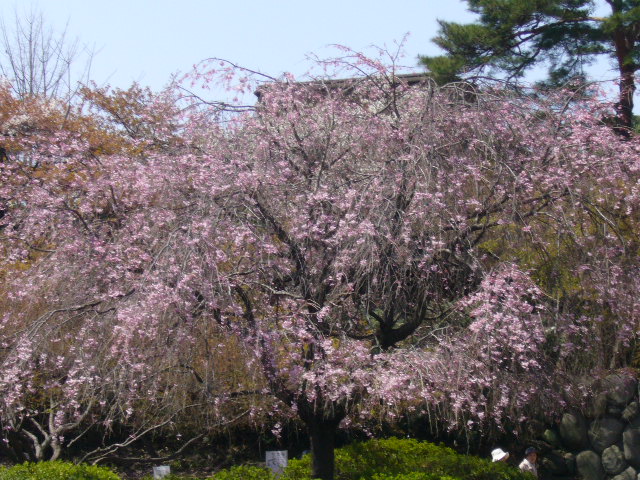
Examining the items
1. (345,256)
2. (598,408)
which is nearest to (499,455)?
(598,408)

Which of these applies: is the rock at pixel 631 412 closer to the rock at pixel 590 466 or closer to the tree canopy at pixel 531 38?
the rock at pixel 590 466

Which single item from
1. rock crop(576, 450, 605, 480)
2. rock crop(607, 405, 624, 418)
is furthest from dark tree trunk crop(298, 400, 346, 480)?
rock crop(607, 405, 624, 418)

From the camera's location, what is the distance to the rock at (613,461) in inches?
368

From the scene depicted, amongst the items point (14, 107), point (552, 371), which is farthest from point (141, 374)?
point (14, 107)

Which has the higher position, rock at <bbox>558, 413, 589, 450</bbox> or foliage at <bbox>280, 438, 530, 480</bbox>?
foliage at <bbox>280, 438, 530, 480</bbox>

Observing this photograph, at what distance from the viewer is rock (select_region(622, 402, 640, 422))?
30.7 feet

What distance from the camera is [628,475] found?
30.2ft

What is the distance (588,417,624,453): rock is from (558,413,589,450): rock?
0.57 ft

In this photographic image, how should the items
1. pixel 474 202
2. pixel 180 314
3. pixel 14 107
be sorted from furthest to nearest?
pixel 14 107 < pixel 474 202 < pixel 180 314

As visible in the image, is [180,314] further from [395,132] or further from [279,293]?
[395,132]

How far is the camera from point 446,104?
6.44 meters

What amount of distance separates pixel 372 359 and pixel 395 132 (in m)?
1.87

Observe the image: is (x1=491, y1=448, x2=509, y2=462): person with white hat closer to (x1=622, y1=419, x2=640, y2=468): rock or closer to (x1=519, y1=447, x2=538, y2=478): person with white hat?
(x1=519, y1=447, x2=538, y2=478): person with white hat

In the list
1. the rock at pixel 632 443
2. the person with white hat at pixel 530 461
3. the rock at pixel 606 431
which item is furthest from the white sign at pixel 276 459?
the rock at pixel 632 443
